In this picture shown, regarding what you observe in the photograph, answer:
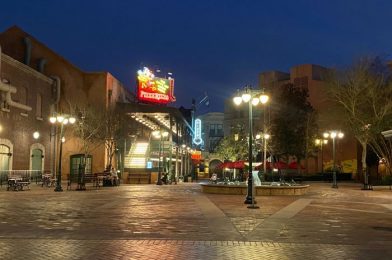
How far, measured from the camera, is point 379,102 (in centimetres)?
4156

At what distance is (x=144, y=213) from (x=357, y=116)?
26.9 m

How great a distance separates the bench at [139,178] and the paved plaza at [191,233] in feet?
88.8

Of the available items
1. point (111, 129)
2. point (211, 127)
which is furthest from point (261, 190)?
point (211, 127)

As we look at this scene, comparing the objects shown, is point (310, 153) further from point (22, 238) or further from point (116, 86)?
point (22, 238)

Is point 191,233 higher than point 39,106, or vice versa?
point 39,106

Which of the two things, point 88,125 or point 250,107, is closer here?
point 250,107

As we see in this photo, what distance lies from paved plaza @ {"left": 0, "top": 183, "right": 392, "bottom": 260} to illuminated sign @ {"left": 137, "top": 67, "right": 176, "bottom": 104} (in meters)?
43.7

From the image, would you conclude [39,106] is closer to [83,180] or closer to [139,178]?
[139,178]

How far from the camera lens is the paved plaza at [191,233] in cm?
1045

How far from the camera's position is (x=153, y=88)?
213 feet

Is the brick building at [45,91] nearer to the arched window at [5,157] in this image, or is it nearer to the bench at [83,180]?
the arched window at [5,157]

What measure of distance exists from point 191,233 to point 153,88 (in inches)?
2072

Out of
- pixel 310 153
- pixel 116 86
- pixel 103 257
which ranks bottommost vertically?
pixel 103 257

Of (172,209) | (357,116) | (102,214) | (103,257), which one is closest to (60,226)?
(102,214)
